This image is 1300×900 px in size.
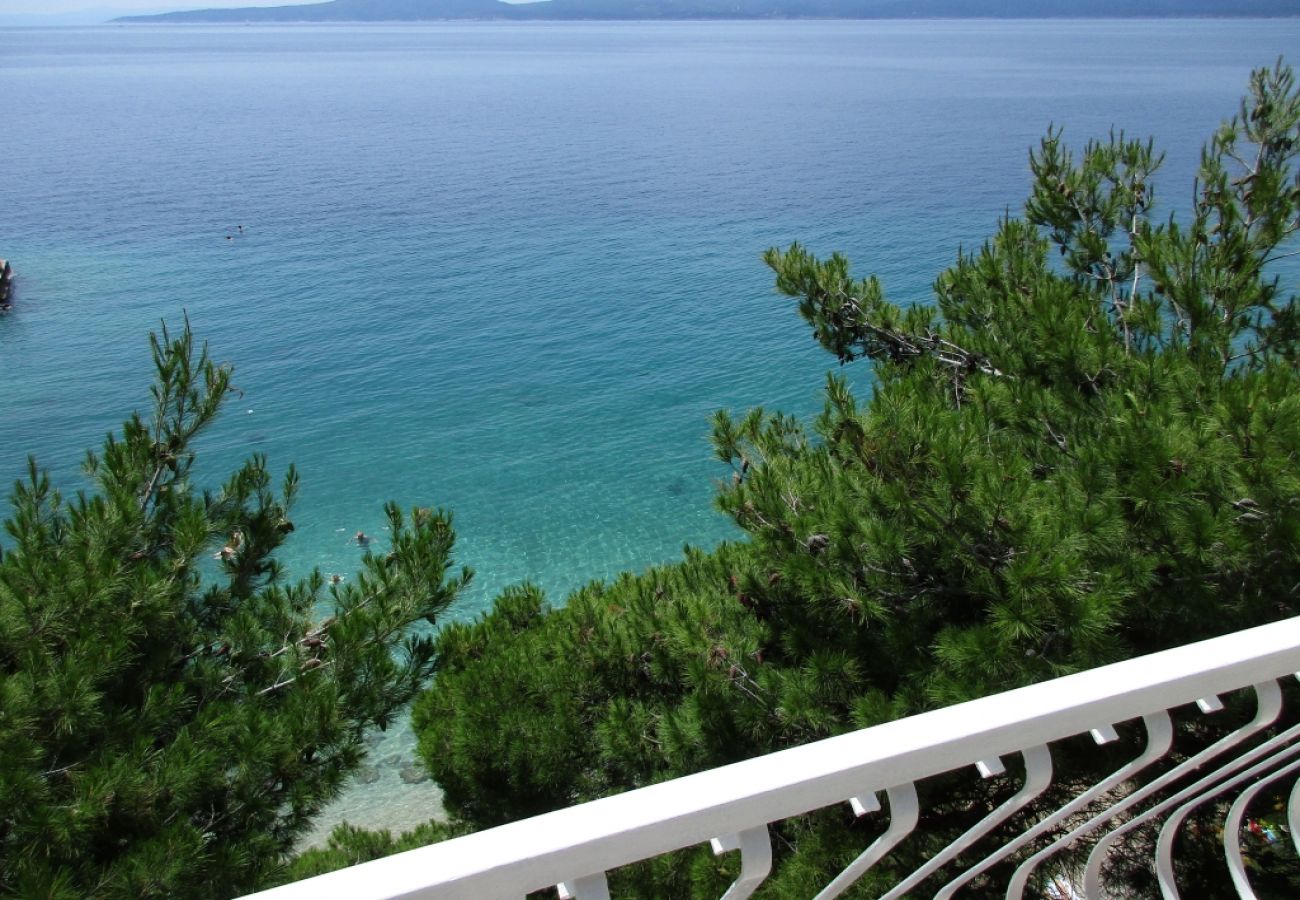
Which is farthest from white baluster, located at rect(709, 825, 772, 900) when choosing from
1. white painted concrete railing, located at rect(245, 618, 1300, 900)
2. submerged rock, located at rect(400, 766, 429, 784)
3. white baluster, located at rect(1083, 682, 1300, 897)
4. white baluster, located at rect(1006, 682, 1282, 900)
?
submerged rock, located at rect(400, 766, 429, 784)

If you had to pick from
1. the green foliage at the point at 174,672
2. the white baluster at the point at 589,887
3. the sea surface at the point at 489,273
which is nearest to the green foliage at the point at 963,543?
the sea surface at the point at 489,273

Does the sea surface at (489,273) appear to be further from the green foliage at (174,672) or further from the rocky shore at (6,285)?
the green foliage at (174,672)

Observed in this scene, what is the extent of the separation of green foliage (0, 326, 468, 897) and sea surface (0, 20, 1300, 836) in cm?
147

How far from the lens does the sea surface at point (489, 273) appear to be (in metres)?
14.2

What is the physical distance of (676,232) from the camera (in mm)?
25406

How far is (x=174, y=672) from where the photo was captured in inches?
170

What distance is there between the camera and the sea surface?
14.2 meters

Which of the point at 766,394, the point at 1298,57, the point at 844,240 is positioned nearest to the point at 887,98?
the point at 1298,57

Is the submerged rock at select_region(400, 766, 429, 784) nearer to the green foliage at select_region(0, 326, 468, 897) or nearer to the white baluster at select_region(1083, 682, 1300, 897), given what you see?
the green foliage at select_region(0, 326, 468, 897)

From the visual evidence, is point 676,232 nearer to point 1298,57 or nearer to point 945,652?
point 945,652

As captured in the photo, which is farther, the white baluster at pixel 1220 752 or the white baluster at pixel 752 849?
the white baluster at pixel 1220 752

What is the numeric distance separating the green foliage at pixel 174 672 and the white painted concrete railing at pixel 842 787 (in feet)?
8.94

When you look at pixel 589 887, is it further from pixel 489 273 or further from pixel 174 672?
pixel 489 273

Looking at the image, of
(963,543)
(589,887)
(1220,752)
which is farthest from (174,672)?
(1220,752)
